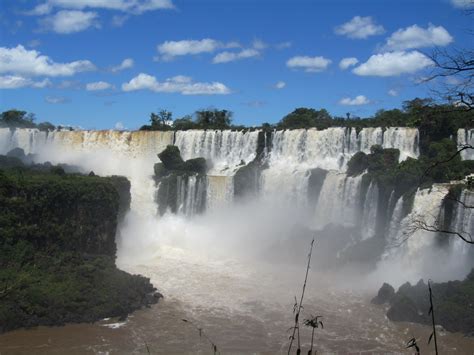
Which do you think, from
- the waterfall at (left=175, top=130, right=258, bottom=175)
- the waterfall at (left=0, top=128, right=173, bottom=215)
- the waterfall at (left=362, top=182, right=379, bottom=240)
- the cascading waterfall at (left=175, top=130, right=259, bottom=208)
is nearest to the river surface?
the waterfall at (left=362, top=182, right=379, bottom=240)

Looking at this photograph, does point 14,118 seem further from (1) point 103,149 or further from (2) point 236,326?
(2) point 236,326

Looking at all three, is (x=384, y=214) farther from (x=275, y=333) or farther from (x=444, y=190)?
(x=275, y=333)

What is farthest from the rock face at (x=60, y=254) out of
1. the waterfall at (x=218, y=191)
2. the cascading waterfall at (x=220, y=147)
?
the cascading waterfall at (x=220, y=147)

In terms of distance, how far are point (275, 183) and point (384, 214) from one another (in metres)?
8.06

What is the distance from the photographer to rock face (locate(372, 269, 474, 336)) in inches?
682

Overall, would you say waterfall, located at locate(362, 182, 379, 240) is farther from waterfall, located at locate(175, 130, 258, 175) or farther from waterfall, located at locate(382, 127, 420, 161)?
waterfall, located at locate(175, 130, 258, 175)

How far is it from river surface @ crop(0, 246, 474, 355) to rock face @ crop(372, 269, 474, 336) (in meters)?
0.34

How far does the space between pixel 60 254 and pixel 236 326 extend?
835 cm

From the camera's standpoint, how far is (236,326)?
18.1 metres

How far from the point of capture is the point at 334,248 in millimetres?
26188

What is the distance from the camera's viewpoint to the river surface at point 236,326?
16.3 metres

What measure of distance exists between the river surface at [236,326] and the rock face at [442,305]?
34 cm

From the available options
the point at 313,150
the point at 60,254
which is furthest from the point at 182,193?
the point at 60,254

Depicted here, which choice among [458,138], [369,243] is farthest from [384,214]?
[458,138]
